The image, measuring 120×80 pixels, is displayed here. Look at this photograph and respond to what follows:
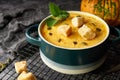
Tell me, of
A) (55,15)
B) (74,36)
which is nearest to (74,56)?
(74,36)

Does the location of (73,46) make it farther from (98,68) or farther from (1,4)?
(1,4)

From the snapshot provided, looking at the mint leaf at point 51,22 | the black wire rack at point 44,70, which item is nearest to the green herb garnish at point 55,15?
the mint leaf at point 51,22

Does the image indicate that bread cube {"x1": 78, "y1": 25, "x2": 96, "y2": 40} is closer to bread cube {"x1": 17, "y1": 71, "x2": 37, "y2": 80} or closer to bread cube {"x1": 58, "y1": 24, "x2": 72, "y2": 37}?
bread cube {"x1": 58, "y1": 24, "x2": 72, "y2": 37}

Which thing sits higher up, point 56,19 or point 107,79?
point 56,19

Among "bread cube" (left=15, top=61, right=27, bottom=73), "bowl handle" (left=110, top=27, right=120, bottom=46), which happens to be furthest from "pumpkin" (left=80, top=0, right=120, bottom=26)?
"bread cube" (left=15, top=61, right=27, bottom=73)

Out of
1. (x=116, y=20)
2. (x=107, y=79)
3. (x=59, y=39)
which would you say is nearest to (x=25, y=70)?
(x=59, y=39)

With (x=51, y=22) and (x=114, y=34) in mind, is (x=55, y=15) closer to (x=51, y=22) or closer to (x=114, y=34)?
(x=51, y=22)

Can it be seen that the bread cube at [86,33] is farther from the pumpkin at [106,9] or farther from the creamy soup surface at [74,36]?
the pumpkin at [106,9]
